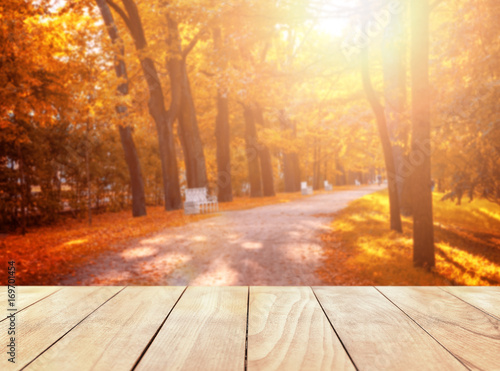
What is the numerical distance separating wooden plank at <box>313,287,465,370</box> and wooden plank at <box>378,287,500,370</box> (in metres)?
0.06

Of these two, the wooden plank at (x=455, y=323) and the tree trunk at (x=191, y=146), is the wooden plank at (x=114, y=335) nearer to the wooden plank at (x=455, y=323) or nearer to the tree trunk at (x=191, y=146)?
the wooden plank at (x=455, y=323)

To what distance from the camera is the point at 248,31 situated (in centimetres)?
1077

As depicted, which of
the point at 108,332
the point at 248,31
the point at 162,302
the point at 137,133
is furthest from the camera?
the point at 137,133

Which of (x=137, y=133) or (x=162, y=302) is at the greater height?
(x=137, y=133)

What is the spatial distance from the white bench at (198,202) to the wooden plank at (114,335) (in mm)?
15593

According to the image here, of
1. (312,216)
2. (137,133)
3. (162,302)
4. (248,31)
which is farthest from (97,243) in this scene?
(137,133)

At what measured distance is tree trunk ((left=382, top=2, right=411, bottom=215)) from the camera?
13477mm

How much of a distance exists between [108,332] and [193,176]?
2039 cm

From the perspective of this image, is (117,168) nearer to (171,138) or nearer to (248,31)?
(171,138)

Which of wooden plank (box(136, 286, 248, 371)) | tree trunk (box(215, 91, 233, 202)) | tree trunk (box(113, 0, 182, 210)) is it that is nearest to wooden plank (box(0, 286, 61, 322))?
wooden plank (box(136, 286, 248, 371))

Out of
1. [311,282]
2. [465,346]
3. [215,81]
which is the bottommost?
[311,282]

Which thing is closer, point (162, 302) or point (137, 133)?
point (162, 302)

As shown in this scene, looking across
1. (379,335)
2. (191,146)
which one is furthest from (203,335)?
(191,146)

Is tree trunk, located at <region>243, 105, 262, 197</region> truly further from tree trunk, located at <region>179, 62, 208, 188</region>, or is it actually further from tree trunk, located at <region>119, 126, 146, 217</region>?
tree trunk, located at <region>119, 126, 146, 217</region>
